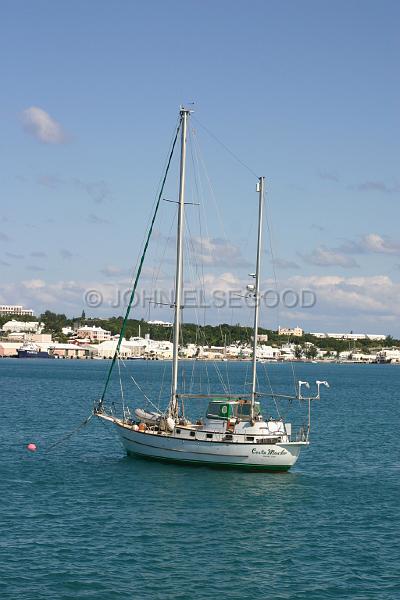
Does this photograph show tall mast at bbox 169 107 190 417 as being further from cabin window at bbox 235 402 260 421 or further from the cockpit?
cabin window at bbox 235 402 260 421

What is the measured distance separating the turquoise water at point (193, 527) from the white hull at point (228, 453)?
0.66 m

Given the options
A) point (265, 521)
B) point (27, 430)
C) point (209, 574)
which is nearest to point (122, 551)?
point (209, 574)

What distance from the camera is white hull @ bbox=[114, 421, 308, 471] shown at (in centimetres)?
5325

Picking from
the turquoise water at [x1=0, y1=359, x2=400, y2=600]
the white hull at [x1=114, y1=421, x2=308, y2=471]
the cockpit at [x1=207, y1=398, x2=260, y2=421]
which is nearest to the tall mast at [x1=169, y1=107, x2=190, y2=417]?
the white hull at [x1=114, y1=421, x2=308, y2=471]

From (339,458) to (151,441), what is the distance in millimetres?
15908

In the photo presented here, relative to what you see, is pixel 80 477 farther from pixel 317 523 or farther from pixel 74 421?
pixel 74 421

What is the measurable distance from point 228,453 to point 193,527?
13149 mm

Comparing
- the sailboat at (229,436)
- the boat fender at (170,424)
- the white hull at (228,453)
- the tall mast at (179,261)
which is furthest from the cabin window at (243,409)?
the tall mast at (179,261)

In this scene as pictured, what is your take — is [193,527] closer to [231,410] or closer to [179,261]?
[231,410]

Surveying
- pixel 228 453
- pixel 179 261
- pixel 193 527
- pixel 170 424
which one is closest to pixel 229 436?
pixel 228 453

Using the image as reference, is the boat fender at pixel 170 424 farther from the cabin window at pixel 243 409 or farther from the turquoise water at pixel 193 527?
the cabin window at pixel 243 409

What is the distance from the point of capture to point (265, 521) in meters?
42.3

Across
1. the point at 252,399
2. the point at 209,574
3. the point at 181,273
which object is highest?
the point at 181,273

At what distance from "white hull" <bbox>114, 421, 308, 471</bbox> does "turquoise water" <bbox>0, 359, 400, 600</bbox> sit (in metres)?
0.66
